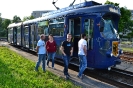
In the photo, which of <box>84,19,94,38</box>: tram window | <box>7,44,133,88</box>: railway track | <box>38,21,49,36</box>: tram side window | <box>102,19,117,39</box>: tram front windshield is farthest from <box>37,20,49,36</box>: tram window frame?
<box>102,19,117,39</box>: tram front windshield

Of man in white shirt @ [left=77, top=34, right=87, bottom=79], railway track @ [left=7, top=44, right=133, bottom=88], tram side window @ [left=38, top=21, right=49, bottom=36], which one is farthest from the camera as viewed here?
tram side window @ [left=38, top=21, right=49, bottom=36]

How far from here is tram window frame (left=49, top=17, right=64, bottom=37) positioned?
1272 cm

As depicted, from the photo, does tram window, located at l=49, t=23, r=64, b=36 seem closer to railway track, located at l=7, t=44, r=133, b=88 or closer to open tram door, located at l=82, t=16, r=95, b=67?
open tram door, located at l=82, t=16, r=95, b=67

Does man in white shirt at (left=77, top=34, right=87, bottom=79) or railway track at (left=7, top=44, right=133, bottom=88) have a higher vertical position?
man in white shirt at (left=77, top=34, right=87, bottom=79)

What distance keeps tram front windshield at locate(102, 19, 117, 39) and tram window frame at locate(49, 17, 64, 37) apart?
2.91m

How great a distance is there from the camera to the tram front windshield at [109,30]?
416 inches

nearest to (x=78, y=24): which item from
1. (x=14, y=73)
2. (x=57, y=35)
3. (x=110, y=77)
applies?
(x=57, y=35)

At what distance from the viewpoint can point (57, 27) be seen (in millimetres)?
13305

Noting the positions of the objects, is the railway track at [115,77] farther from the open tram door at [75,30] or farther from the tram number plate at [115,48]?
the tram number plate at [115,48]

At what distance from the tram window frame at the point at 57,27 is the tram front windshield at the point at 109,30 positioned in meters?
2.91

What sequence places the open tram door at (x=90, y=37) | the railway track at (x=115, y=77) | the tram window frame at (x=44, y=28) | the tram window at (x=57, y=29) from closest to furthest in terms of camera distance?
the railway track at (x=115, y=77)
the open tram door at (x=90, y=37)
the tram window at (x=57, y=29)
the tram window frame at (x=44, y=28)

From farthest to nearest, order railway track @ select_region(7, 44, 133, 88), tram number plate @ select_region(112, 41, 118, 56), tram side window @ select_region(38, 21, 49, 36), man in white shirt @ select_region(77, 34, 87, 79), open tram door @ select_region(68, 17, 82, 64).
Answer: tram side window @ select_region(38, 21, 49, 36) → open tram door @ select_region(68, 17, 82, 64) → tram number plate @ select_region(112, 41, 118, 56) → railway track @ select_region(7, 44, 133, 88) → man in white shirt @ select_region(77, 34, 87, 79)

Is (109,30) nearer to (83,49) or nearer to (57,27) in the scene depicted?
(83,49)

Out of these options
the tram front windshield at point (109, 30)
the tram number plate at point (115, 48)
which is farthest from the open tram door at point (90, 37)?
the tram number plate at point (115, 48)
